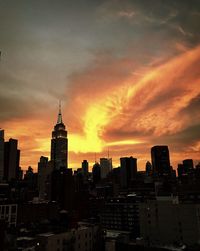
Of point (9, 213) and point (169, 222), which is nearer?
point (169, 222)

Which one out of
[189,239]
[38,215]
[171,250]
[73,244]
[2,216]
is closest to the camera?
[171,250]

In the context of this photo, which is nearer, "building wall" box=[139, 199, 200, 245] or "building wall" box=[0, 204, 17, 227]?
"building wall" box=[139, 199, 200, 245]

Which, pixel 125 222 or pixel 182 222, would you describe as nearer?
pixel 182 222

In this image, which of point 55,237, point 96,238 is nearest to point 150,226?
point 96,238

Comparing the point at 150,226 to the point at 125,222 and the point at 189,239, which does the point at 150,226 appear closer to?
the point at 189,239

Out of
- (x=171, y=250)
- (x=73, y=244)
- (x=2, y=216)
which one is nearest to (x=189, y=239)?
(x=171, y=250)

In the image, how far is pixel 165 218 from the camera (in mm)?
90500

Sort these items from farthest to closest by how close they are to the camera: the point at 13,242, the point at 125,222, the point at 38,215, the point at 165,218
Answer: the point at 38,215, the point at 125,222, the point at 165,218, the point at 13,242

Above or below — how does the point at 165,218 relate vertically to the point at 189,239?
above

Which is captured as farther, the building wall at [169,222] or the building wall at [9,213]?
the building wall at [9,213]

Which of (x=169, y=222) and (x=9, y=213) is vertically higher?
(x=169, y=222)

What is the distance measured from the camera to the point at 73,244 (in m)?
69.6

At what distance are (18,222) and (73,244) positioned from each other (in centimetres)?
10301

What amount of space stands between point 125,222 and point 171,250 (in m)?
73.6
